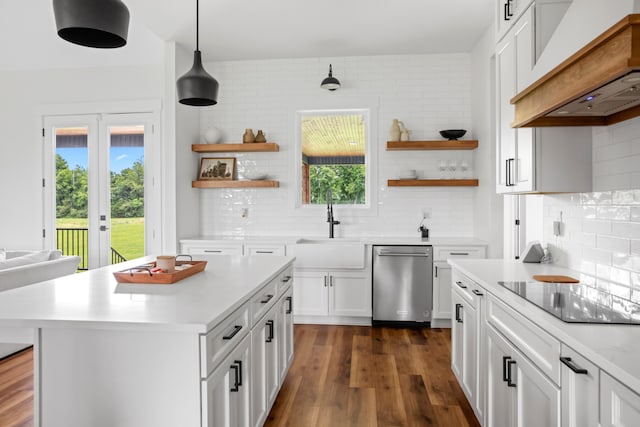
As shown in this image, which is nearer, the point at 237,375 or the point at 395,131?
the point at 237,375

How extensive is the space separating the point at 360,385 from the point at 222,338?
1706 millimetres

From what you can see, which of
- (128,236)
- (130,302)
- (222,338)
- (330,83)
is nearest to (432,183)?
(330,83)

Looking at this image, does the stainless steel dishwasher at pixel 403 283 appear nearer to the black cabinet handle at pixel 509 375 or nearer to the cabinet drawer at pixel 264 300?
the cabinet drawer at pixel 264 300

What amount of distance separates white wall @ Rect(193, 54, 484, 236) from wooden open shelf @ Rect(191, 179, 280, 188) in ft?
0.78

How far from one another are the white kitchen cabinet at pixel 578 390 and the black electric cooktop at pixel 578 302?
0.17 m

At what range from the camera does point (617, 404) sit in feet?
3.35

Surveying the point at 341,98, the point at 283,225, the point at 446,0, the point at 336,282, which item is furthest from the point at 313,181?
the point at 446,0

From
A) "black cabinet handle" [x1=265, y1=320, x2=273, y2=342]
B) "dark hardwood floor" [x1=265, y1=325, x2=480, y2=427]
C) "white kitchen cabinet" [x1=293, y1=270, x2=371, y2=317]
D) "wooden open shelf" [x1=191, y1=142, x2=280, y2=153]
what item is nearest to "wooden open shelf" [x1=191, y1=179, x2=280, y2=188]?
"wooden open shelf" [x1=191, y1=142, x2=280, y2=153]

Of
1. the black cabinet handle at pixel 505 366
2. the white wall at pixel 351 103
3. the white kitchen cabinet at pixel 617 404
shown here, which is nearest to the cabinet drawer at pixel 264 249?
the white wall at pixel 351 103

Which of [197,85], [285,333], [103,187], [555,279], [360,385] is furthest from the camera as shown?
[103,187]

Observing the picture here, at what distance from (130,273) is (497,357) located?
1.85 meters

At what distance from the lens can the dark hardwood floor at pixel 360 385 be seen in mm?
2445

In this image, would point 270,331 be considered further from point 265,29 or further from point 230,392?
point 265,29

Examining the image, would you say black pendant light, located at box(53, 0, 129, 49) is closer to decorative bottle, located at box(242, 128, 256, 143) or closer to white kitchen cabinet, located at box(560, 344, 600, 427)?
white kitchen cabinet, located at box(560, 344, 600, 427)
